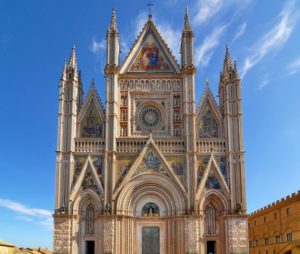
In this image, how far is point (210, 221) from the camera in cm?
3584

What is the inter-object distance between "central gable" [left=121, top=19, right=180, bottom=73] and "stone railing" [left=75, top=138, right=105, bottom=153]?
7.17 metres

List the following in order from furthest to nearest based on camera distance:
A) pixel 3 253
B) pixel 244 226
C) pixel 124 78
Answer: pixel 124 78
pixel 244 226
pixel 3 253

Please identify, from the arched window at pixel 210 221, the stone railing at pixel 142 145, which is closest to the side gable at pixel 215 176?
the arched window at pixel 210 221

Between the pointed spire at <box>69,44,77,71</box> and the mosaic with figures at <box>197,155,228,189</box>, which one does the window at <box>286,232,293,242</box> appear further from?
the pointed spire at <box>69,44,77,71</box>

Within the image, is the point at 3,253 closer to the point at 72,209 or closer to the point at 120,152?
the point at 72,209

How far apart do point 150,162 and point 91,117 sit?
6.79 metres

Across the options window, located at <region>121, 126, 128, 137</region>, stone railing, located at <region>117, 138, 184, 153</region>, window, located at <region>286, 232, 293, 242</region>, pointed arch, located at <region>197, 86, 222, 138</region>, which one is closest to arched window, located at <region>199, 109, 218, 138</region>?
pointed arch, located at <region>197, 86, 222, 138</region>

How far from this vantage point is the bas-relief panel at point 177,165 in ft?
120

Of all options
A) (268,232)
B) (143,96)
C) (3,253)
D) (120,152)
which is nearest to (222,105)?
(143,96)

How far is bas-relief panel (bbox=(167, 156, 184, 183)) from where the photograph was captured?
120 ft

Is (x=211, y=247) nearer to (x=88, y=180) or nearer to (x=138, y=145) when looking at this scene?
(x=138, y=145)

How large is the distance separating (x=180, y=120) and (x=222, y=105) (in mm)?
4169

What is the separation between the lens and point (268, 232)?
41.0 meters

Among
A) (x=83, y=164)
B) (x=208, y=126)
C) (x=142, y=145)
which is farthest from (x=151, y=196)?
(x=208, y=126)
